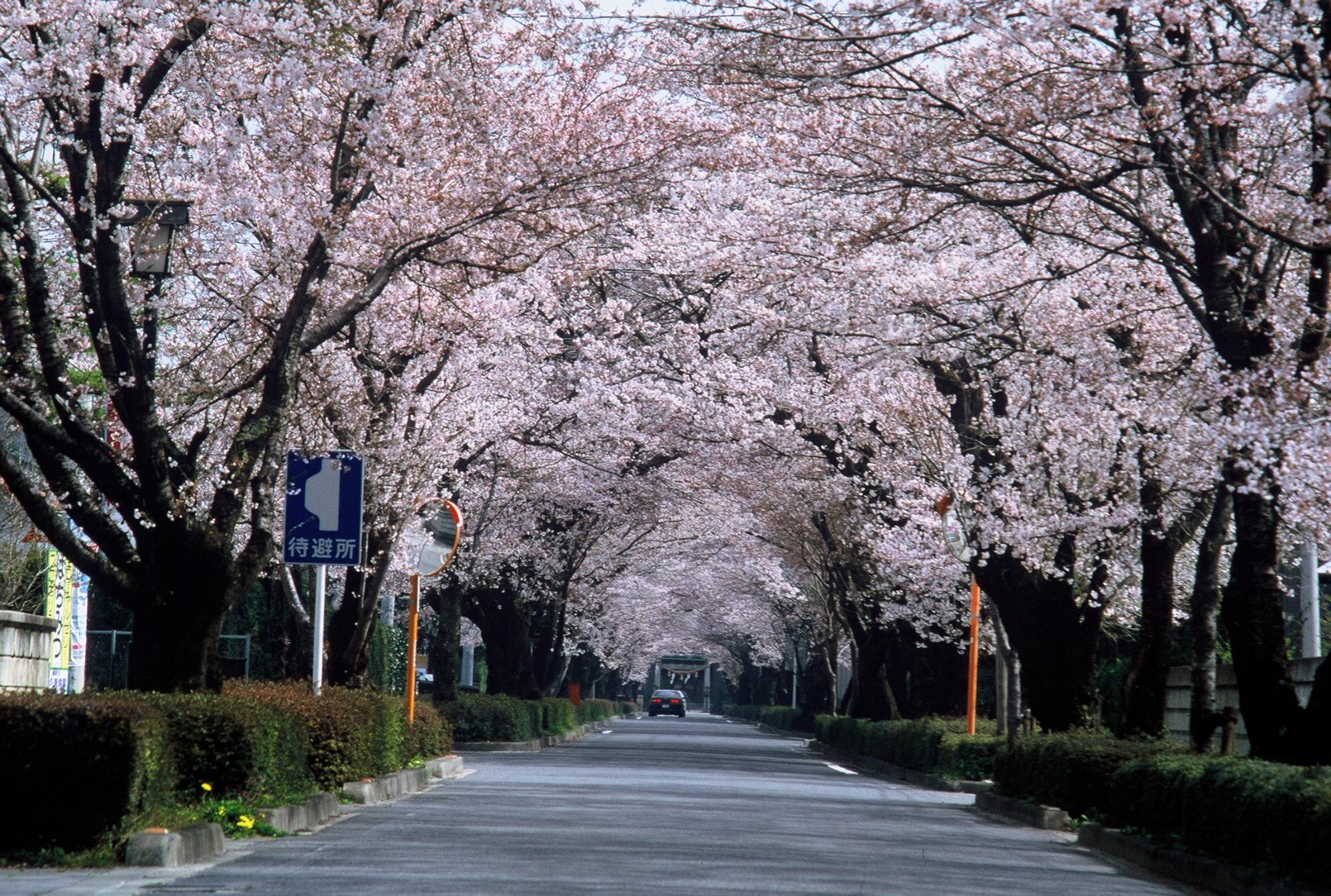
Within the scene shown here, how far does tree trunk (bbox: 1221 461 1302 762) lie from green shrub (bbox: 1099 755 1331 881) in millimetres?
459

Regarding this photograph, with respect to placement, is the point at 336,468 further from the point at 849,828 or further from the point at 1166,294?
the point at 1166,294

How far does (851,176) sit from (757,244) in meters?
4.13

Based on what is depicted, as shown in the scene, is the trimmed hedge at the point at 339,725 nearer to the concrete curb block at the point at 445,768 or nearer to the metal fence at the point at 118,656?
the concrete curb block at the point at 445,768

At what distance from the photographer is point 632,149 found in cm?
1559

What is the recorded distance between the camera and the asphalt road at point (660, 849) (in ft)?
30.6

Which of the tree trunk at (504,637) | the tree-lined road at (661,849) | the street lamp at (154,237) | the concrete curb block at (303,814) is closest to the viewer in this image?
the tree-lined road at (661,849)

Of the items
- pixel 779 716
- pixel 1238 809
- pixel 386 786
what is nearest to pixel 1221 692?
pixel 386 786

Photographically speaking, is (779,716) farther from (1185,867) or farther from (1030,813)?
(1185,867)

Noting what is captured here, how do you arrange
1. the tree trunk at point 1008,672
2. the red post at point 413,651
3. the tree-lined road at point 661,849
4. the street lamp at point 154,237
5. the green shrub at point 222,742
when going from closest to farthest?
the tree-lined road at point 661,849
the green shrub at point 222,742
the street lamp at point 154,237
the red post at point 413,651
the tree trunk at point 1008,672

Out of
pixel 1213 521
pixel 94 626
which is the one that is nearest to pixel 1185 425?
pixel 1213 521

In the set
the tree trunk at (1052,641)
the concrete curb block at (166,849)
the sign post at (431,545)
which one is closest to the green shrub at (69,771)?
the concrete curb block at (166,849)

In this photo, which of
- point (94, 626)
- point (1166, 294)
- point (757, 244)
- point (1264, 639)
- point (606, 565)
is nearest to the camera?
point (1264, 639)

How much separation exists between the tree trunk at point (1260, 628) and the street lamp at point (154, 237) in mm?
9706

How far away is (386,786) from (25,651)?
4.17m
